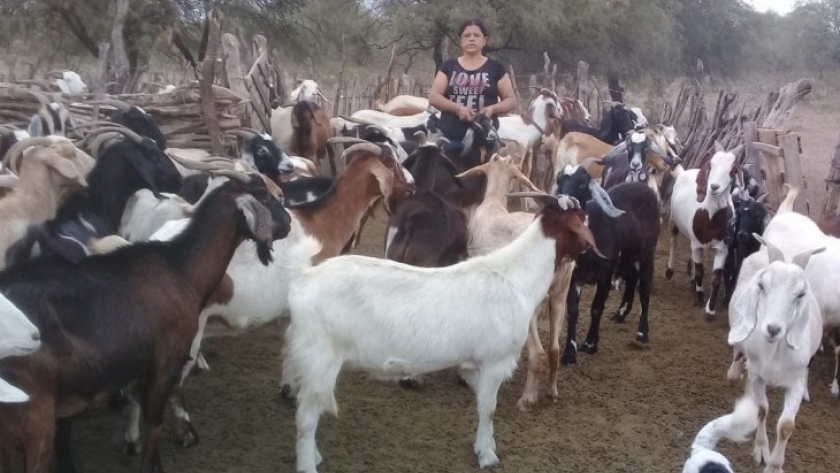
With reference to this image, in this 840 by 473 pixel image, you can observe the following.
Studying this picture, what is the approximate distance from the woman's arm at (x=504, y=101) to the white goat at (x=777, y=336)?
11.4ft

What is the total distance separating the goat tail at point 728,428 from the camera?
138 inches

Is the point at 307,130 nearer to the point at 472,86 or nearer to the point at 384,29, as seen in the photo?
the point at 472,86

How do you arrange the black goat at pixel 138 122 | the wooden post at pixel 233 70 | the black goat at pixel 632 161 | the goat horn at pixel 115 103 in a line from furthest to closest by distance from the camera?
the wooden post at pixel 233 70 → the black goat at pixel 632 161 → the goat horn at pixel 115 103 → the black goat at pixel 138 122

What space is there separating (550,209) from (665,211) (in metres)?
7.30

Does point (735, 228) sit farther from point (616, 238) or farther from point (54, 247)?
point (54, 247)

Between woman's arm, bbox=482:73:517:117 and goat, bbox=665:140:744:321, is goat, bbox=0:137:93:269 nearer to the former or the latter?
woman's arm, bbox=482:73:517:117

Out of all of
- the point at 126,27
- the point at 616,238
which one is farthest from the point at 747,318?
the point at 126,27

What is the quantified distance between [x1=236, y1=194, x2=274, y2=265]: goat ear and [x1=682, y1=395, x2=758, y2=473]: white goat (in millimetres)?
2350

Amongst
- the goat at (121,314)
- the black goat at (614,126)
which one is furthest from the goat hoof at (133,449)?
the black goat at (614,126)

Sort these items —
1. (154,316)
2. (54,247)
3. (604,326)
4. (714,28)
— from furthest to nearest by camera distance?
(714,28) → (604,326) → (54,247) → (154,316)

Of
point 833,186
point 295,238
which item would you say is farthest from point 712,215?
Answer: point 295,238

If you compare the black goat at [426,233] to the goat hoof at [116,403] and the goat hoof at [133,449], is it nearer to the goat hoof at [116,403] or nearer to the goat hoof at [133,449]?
the goat hoof at [116,403]

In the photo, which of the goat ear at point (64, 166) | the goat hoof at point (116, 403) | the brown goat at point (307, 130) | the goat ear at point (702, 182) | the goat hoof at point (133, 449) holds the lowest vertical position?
the goat hoof at point (116, 403)

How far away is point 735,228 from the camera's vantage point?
750 cm
